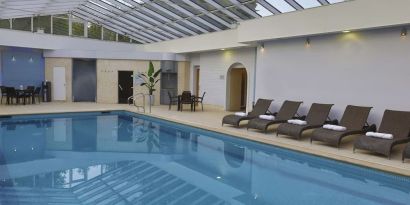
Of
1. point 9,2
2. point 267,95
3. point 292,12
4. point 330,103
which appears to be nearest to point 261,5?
point 292,12

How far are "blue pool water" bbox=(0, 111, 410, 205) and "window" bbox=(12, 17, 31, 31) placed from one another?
372 inches

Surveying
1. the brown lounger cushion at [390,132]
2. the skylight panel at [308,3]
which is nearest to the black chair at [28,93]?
the skylight panel at [308,3]

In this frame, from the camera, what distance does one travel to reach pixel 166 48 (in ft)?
68.0

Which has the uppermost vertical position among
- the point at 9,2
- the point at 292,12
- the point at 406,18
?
the point at 9,2

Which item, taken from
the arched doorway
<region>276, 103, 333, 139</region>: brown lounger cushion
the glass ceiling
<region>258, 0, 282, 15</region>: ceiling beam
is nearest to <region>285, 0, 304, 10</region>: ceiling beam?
the glass ceiling

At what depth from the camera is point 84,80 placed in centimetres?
2002

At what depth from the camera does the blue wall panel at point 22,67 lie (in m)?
18.6

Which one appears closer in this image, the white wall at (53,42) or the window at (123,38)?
the white wall at (53,42)

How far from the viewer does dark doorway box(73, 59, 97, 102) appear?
1980 cm

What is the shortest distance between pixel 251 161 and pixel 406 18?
4921 millimetres

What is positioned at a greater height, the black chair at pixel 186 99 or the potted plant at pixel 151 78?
the potted plant at pixel 151 78

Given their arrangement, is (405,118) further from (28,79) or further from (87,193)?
(28,79)

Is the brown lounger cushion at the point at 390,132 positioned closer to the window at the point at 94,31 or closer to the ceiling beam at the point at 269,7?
the ceiling beam at the point at 269,7

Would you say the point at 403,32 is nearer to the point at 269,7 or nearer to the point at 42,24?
the point at 269,7
